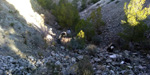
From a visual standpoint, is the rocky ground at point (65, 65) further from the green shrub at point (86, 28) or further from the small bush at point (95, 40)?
the green shrub at point (86, 28)

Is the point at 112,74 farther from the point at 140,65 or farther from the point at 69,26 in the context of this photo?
the point at 69,26

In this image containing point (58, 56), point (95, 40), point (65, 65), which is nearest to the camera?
point (65, 65)

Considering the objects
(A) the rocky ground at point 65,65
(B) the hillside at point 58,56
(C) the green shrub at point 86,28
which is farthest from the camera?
(C) the green shrub at point 86,28

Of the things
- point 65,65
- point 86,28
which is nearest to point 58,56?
point 65,65

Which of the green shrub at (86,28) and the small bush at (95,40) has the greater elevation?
the green shrub at (86,28)

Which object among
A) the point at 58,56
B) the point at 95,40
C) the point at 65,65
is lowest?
the point at 65,65

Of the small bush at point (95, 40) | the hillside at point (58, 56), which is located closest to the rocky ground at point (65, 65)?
the hillside at point (58, 56)

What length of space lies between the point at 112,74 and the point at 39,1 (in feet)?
74.3

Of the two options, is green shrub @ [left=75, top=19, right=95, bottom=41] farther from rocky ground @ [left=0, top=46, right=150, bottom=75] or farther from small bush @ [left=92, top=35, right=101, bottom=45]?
rocky ground @ [left=0, top=46, right=150, bottom=75]

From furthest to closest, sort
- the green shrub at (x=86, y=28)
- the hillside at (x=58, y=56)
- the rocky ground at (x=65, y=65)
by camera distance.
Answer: the green shrub at (x=86, y=28), the hillside at (x=58, y=56), the rocky ground at (x=65, y=65)

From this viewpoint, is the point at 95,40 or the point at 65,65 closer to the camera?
the point at 65,65

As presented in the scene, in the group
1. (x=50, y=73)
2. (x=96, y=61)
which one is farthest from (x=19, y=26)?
(x=96, y=61)

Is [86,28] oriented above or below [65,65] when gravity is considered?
above

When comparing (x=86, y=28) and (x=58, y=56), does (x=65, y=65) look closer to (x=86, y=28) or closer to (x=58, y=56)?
(x=58, y=56)
